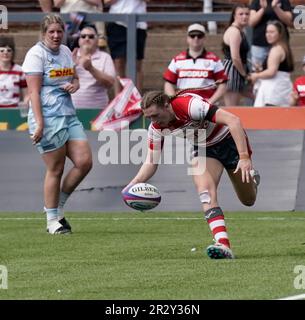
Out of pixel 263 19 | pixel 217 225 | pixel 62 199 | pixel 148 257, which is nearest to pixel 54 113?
pixel 62 199

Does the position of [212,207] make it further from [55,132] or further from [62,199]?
[62,199]

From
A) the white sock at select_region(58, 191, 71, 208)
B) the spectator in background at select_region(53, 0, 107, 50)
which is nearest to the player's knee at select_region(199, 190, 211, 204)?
the white sock at select_region(58, 191, 71, 208)

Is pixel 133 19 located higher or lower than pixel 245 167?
lower

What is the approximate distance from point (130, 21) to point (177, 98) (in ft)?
24.8

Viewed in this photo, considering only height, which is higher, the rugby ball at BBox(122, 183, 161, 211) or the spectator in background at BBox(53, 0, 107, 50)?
the spectator in background at BBox(53, 0, 107, 50)

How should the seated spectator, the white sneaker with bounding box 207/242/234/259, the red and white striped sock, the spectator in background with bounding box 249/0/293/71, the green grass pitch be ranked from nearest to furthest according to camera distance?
1. the green grass pitch
2. the white sneaker with bounding box 207/242/234/259
3. the red and white striped sock
4. the seated spectator
5. the spectator in background with bounding box 249/0/293/71

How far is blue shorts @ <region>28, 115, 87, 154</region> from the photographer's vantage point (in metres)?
13.9

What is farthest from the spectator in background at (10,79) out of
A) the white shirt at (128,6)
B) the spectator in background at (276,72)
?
the spectator in background at (276,72)

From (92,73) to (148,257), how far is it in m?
6.54

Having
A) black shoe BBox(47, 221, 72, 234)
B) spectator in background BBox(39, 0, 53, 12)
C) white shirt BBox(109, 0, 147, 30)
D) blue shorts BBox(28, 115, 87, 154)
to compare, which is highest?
white shirt BBox(109, 0, 147, 30)

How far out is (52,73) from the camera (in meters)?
13.8

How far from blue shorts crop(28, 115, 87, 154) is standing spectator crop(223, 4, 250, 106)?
4.65m

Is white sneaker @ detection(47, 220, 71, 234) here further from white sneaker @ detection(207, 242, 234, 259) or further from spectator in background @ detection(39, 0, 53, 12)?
spectator in background @ detection(39, 0, 53, 12)
